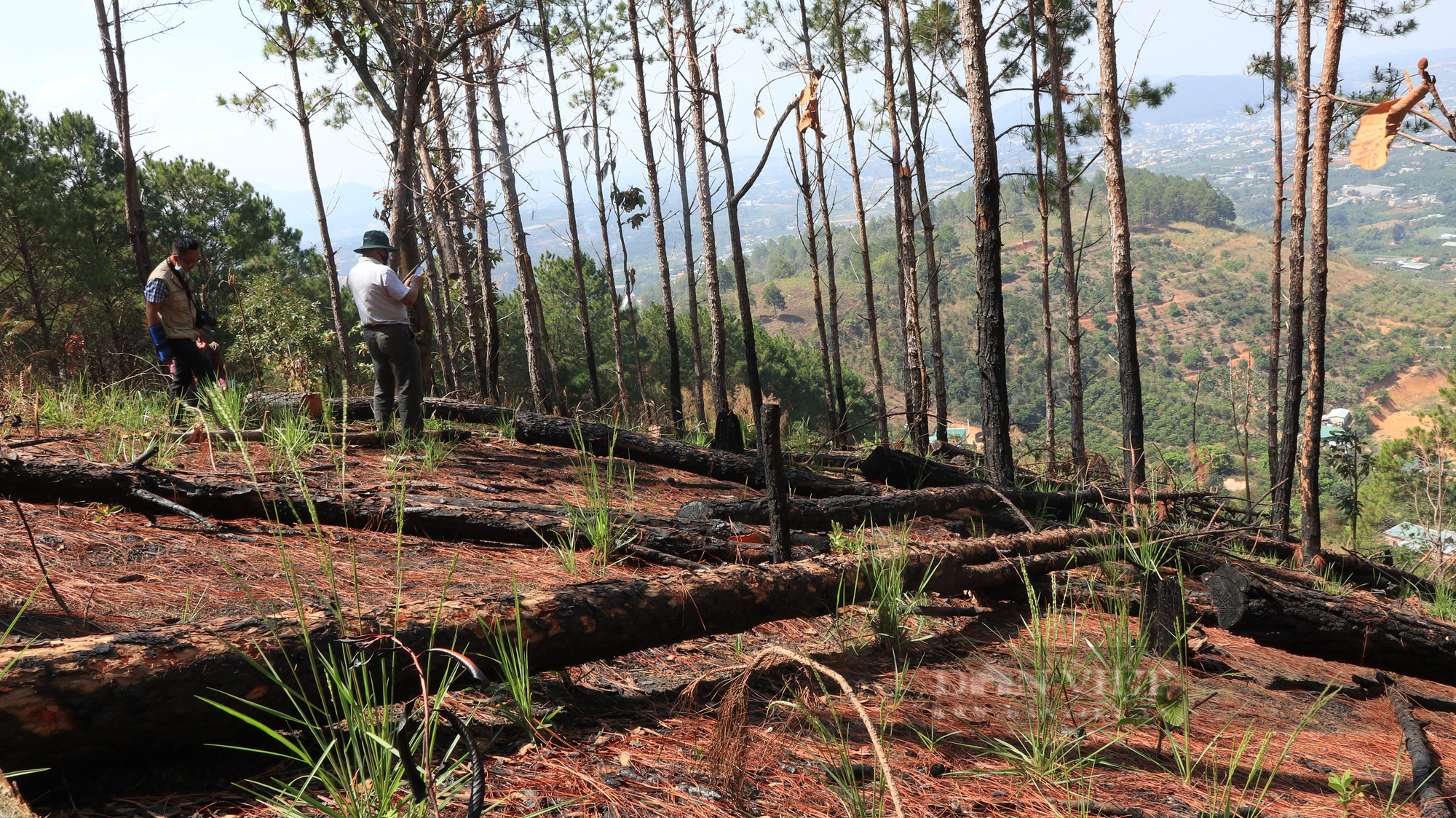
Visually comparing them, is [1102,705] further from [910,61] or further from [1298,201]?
[910,61]

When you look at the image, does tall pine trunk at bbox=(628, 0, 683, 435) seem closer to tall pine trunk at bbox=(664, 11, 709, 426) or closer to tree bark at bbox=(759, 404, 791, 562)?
tall pine trunk at bbox=(664, 11, 709, 426)

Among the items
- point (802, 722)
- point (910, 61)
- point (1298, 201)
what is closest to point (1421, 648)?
point (802, 722)

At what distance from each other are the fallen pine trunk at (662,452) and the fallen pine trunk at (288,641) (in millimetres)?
2324

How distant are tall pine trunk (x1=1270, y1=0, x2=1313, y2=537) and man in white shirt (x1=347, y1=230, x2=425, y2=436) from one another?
1073 centimetres

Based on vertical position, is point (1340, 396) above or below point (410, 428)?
below

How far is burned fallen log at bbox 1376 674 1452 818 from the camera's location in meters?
2.03

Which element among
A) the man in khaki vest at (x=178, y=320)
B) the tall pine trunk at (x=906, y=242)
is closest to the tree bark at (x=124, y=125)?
the man in khaki vest at (x=178, y=320)

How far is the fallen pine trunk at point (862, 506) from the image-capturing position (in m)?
4.43

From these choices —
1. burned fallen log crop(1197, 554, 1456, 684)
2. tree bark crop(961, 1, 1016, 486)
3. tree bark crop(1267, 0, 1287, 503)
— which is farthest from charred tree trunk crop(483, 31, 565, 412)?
tree bark crop(1267, 0, 1287, 503)

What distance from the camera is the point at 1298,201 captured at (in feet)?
34.5

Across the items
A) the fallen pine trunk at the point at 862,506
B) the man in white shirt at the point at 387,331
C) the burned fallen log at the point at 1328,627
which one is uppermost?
the man in white shirt at the point at 387,331

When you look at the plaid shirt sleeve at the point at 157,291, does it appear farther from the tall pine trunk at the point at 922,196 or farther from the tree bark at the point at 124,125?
the tall pine trunk at the point at 922,196

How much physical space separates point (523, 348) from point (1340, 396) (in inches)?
3566

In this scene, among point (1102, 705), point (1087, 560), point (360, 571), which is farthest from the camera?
point (1087, 560)
